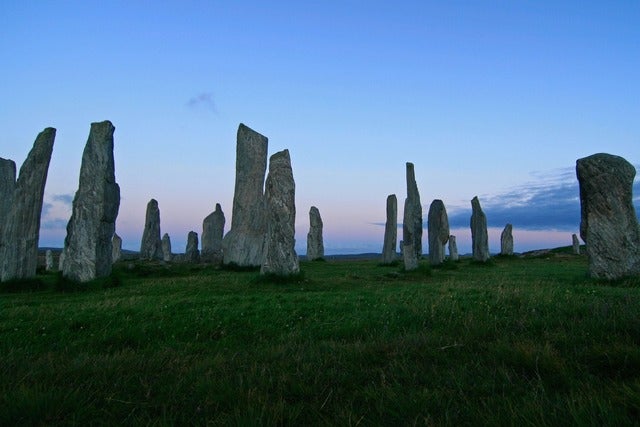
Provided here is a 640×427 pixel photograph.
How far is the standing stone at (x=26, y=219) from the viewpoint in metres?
15.4

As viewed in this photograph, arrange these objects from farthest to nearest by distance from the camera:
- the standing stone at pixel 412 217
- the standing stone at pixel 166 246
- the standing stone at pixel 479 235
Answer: the standing stone at pixel 166 246, the standing stone at pixel 479 235, the standing stone at pixel 412 217

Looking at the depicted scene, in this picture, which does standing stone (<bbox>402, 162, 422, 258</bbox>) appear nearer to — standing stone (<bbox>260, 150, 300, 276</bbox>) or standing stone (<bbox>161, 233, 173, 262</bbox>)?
standing stone (<bbox>260, 150, 300, 276</bbox>)

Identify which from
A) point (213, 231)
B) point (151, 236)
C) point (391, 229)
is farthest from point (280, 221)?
point (151, 236)

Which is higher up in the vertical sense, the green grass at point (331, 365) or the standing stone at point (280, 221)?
the standing stone at point (280, 221)

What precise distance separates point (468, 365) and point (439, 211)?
2299 cm

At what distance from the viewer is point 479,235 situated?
3206cm

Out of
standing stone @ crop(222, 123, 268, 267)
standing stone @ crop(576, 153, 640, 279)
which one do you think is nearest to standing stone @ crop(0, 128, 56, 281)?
standing stone @ crop(222, 123, 268, 267)

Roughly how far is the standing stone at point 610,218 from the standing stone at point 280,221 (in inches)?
361

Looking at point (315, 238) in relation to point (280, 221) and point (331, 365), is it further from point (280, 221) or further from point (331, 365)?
point (331, 365)

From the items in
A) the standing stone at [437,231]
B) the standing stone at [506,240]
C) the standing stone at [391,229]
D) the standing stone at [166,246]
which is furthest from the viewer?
the standing stone at [166,246]

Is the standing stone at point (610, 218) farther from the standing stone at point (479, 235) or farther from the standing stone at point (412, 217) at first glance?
the standing stone at point (479, 235)

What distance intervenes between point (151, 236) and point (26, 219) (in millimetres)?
22987

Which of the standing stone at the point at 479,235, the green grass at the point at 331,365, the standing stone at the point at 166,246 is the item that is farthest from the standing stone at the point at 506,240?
the green grass at the point at 331,365

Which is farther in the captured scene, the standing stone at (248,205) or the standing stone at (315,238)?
the standing stone at (315,238)
